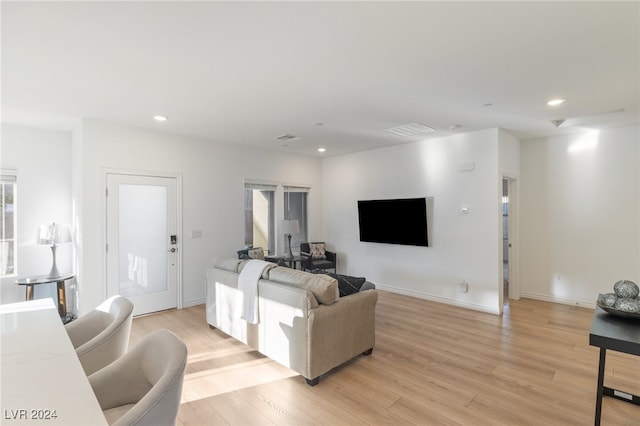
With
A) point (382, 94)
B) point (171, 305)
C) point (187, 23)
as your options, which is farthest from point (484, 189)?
point (171, 305)

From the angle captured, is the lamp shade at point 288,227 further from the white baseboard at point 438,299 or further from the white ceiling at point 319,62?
the white ceiling at point 319,62

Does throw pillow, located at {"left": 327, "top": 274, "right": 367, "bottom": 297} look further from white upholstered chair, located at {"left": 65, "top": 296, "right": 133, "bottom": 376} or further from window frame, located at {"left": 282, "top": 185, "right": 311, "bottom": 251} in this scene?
window frame, located at {"left": 282, "top": 185, "right": 311, "bottom": 251}

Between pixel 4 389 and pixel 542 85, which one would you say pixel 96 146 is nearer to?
pixel 4 389

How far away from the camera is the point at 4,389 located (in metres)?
1.08

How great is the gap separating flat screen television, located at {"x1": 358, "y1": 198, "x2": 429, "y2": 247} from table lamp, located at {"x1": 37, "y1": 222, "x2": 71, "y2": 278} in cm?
468

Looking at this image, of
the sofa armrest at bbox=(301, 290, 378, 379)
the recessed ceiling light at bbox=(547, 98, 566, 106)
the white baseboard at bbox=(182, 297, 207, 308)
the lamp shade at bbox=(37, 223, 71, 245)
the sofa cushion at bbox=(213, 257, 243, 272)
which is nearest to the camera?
the sofa armrest at bbox=(301, 290, 378, 379)

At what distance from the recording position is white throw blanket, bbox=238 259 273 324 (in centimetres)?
319

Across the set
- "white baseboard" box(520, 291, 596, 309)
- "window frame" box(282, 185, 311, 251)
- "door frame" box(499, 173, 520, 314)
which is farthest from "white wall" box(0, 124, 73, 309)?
"white baseboard" box(520, 291, 596, 309)

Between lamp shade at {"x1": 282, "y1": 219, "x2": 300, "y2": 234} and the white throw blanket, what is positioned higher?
lamp shade at {"x1": 282, "y1": 219, "x2": 300, "y2": 234}

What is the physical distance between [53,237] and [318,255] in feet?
14.0

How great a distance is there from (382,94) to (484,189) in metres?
2.47

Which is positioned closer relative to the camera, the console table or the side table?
the side table

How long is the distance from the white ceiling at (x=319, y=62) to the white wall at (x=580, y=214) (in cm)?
64

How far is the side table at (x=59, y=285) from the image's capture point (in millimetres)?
3979
